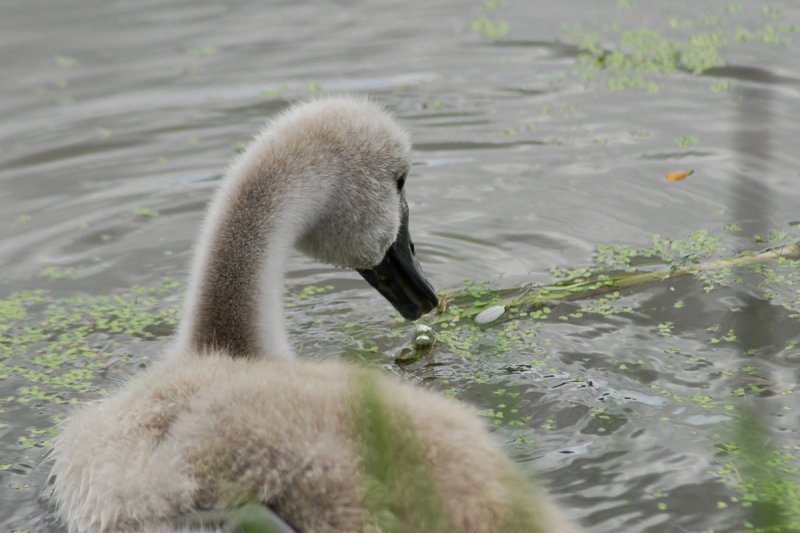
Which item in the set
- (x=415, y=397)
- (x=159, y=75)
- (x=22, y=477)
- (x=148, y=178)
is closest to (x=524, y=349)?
(x=415, y=397)

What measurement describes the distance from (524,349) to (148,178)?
9.23 ft

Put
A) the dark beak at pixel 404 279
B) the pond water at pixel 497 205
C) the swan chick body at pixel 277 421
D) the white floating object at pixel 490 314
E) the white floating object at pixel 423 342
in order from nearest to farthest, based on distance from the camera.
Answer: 1. the swan chick body at pixel 277 421
2. the pond water at pixel 497 205
3. the dark beak at pixel 404 279
4. the white floating object at pixel 423 342
5. the white floating object at pixel 490 314

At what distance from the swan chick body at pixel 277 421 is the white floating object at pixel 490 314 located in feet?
2.64

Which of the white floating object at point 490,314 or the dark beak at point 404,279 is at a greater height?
the dark beak at point 404,279

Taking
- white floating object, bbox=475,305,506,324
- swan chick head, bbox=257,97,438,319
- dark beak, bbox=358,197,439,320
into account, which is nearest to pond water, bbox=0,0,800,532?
white floating object, bbox=475,305,506,324

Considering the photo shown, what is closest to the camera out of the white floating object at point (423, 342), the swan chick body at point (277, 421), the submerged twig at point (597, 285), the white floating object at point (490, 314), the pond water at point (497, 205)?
the swan chick body at point (277, 421)

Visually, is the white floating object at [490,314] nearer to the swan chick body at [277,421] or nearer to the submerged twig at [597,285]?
the submerged twig at [597,285]

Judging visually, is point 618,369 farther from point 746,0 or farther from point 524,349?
point 746,0

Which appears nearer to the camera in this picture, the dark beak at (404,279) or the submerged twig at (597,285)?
the dark beak at (404,279)

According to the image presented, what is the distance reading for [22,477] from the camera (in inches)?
155

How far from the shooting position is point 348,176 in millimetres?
4180

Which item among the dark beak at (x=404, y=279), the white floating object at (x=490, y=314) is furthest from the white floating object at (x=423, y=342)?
the white floating object at (x=490, y=314)

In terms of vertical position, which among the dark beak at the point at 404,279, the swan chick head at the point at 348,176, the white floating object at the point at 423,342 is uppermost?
the swan chick head at the point at 348,176

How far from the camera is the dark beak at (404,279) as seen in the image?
4617mm
